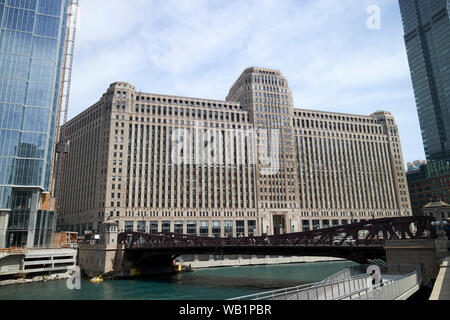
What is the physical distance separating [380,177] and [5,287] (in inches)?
6719

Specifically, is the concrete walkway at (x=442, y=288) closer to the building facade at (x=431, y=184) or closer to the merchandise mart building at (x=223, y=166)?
the merchandise mart building at (x=223, y=166)

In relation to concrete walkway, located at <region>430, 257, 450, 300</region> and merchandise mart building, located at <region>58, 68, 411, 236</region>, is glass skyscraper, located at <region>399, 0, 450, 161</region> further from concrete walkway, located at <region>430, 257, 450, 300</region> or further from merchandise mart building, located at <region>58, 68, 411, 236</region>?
concrete walkway, located at <region>430, 257, 450, 300</region>

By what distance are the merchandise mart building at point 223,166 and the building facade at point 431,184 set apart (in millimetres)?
23162

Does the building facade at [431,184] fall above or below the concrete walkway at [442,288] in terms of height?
above

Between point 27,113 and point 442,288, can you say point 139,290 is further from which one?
point 27,113

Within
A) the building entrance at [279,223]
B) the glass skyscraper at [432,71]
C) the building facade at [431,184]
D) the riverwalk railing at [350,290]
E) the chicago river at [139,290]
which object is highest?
the glass skyscraper at [432,71]

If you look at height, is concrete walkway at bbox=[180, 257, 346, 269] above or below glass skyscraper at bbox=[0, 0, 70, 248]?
below

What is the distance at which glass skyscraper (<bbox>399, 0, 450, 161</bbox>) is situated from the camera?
178 meters

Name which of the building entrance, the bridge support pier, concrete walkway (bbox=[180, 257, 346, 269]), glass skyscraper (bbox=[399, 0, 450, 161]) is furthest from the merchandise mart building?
the bridge support pier

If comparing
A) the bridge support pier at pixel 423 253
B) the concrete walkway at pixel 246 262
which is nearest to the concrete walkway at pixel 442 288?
the bridge support pier at pixel 423 253

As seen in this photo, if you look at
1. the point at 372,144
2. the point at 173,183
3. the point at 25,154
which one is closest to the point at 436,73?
the point at 372,144

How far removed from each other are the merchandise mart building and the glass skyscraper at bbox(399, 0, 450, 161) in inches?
1456

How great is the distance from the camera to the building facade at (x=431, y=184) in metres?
180

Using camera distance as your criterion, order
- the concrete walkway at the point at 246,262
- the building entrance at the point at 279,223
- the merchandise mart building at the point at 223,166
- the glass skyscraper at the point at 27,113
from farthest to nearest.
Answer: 1. the building entrance at the point at 279,223
2. the merchandise mart building at the point at 223,166
3. the concrete walkway at the point at 246,262
4. the glass skyscraper at the point at 27,113
